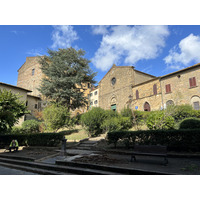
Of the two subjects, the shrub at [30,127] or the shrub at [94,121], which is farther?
the shrub at [30,127]

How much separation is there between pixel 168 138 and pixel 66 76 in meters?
18.8

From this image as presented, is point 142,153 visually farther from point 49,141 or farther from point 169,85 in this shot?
point 169,85

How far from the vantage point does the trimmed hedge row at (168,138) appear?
662 cm

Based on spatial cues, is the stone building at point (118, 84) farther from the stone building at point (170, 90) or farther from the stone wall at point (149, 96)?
the stone wall at point (149, 96)

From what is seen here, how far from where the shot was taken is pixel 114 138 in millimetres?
8734

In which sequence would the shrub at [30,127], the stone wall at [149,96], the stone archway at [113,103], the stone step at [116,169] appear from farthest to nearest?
the stone archway at [113,103] → the stone wall at [149,96] → the shrub at [30,127] → the stone step at [116,169]

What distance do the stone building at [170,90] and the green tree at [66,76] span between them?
898cm

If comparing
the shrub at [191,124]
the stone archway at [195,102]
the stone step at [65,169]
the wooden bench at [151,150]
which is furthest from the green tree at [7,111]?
the stone archway at [195,102]

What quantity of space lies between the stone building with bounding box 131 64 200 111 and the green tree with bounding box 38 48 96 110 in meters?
8.98

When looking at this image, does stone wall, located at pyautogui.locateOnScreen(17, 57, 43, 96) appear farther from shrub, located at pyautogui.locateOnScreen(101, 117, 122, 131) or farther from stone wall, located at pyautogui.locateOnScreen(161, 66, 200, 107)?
stone wall, located at pyautogui.locateOnScreen(161, 66, 200, 107)

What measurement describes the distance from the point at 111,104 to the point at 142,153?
26268 millimetres

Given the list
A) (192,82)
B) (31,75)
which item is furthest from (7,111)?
(31,75)

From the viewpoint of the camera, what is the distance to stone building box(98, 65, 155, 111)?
91.1 feet

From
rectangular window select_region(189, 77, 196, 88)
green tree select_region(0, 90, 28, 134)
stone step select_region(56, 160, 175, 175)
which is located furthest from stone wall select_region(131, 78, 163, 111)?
stone step select_region(56, 160, 175, 175)
